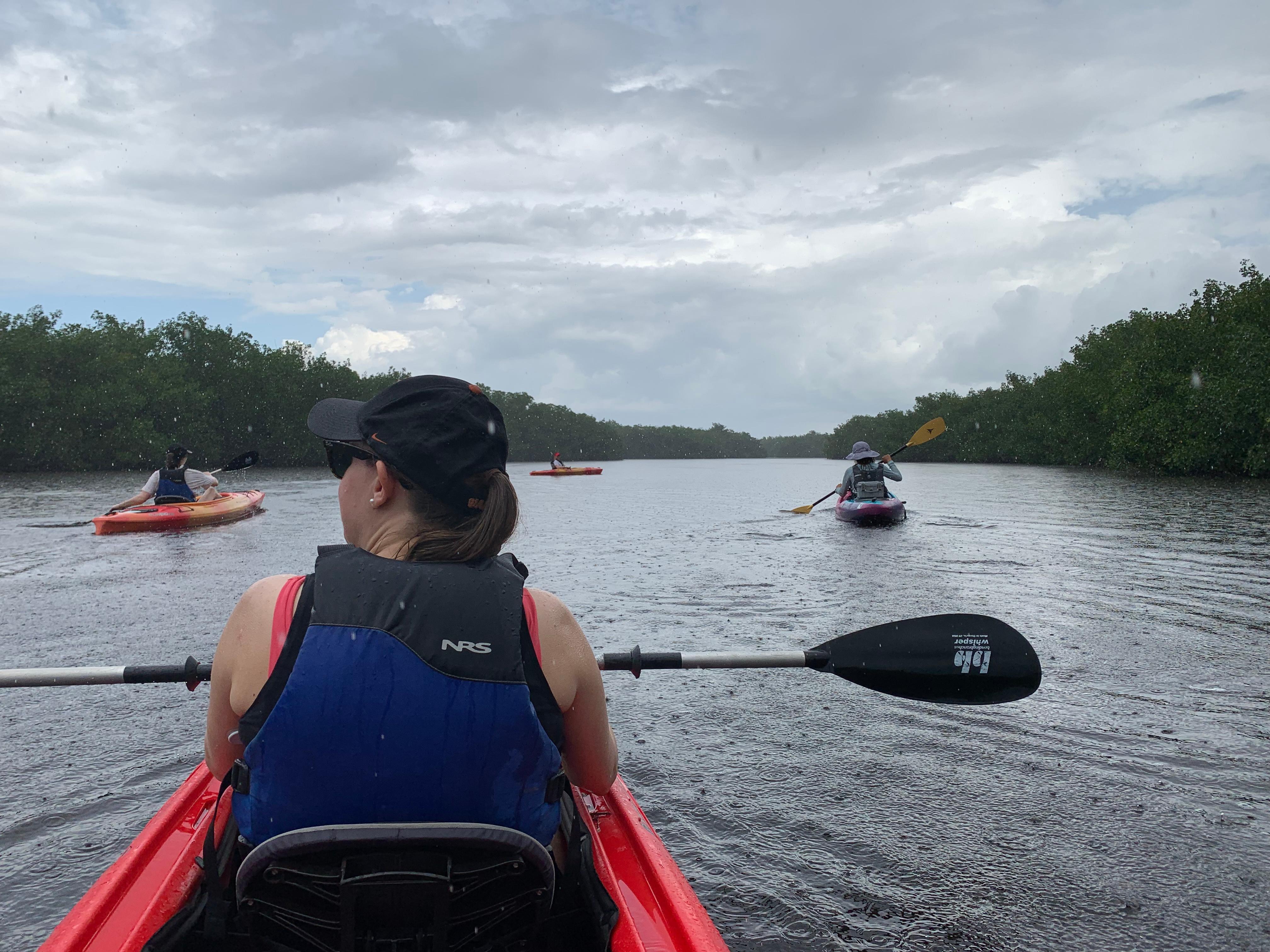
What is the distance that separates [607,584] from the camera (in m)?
12.1

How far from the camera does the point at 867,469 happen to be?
758 inches

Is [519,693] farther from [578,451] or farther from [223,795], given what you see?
[578,451]

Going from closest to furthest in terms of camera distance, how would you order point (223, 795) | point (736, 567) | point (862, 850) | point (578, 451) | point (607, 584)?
point (223, 795) < point (862, 850) < point (607, 584) < point (736, 567) < point (578, 451)

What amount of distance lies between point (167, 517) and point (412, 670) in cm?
1804

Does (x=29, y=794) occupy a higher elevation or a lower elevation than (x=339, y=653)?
lower

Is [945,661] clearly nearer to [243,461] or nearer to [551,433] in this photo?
[243,461]

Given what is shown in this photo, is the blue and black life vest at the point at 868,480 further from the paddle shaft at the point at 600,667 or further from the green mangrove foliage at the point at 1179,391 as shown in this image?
the green mangrove foliage at the point at 1179,391

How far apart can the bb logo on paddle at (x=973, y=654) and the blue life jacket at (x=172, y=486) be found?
59.6ft

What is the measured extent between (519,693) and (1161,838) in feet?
12.8

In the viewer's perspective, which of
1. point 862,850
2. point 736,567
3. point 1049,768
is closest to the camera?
point 862,850

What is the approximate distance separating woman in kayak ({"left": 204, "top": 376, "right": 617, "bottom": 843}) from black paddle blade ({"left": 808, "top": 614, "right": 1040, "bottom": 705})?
6.01 feet

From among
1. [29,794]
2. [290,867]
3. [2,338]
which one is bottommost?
[29,794]

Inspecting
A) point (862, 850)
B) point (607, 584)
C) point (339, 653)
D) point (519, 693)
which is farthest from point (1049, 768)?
point (607, 584)

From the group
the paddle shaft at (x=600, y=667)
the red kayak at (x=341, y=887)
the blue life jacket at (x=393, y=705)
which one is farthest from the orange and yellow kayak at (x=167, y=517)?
the blue life jacket at (x=393, y=705)
